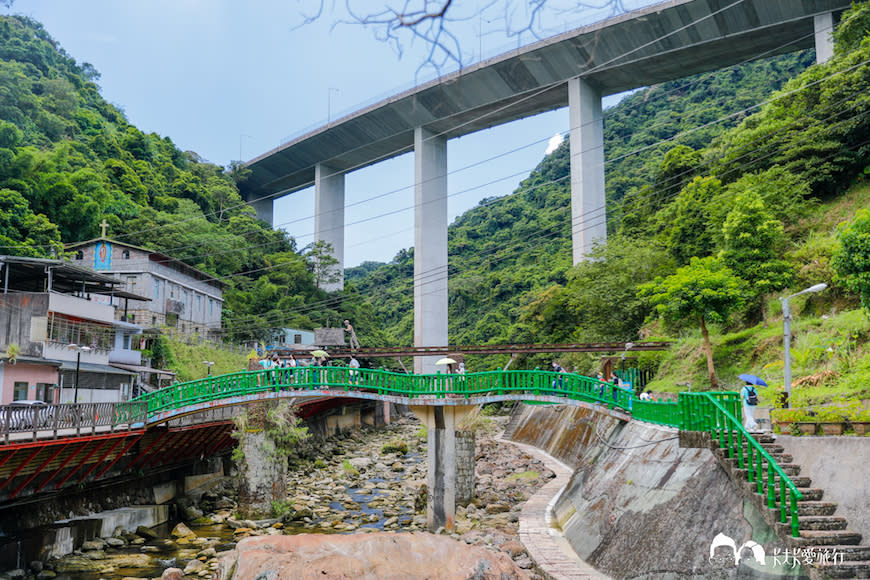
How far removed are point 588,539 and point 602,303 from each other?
27.7 m

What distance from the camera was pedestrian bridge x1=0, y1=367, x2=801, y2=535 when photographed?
666 inches

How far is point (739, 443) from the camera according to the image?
10.8 m

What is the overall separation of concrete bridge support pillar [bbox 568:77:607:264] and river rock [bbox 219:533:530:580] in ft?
139

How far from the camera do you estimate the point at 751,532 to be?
392 inches

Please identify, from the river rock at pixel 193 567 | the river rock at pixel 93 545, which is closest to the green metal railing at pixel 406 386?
the river rock at pixel 93 545

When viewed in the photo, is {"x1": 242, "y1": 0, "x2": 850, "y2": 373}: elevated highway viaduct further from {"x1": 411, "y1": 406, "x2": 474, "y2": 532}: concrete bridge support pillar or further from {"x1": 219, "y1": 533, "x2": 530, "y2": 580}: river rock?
{"x1": 219, "y1": 533, "x2": 530, "y2": 580}: river rock

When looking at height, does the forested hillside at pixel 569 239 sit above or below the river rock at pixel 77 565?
above

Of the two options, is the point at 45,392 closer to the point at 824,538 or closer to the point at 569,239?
the point at 824,538

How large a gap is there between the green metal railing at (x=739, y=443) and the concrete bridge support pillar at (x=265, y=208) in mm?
85875

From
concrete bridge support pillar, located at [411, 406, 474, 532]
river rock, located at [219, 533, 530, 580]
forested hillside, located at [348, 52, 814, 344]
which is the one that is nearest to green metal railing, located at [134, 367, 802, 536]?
concrete bridge support pillar, located at [411, 406, 474, 532]

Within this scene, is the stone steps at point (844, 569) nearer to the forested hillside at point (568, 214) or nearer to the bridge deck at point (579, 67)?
the forested hillside at point (568, 214)

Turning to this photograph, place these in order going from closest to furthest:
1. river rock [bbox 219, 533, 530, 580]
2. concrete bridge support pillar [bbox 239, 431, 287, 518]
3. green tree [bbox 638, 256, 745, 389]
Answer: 1. river rock [bbox 219, 533, 530, 580]
2. concrete bridge support pillar [bbox 239, 431, 287, 518]
3. green tree [bbox 638, 256, 745, 389]

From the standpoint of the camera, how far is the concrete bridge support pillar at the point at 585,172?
165 feet

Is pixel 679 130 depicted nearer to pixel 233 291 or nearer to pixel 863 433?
pixel 233 291
